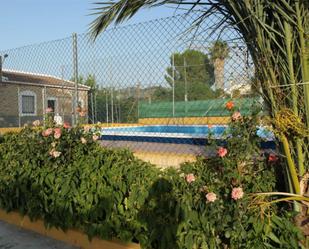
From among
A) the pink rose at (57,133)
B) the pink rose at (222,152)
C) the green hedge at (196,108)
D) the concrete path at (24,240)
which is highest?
the green hedge at (196,108)

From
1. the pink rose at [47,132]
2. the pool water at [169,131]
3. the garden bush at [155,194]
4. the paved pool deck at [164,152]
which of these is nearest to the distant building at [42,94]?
the pool water at [169,131]

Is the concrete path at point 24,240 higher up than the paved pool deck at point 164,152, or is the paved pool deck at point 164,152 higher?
the paved pool deck at point 164,152

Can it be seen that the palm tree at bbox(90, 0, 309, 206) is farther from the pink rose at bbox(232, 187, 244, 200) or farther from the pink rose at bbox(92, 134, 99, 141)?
the pink rose at bbox(92, 134, 99, 141)

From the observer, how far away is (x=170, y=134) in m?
6.07

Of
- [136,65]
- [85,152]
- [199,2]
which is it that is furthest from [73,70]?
[199,2]

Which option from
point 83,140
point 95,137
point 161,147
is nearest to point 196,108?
point 161,147

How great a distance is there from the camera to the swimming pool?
3.85 meters

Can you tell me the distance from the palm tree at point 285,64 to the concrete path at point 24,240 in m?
2.27

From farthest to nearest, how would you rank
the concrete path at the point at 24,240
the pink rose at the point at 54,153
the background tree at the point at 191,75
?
the pink rose at the point at 54,153 → the background tree at the point at 191,75 → the concrete path at the point at 24,240

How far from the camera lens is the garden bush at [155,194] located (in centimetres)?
289

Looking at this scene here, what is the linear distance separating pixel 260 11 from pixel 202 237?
1.66 m

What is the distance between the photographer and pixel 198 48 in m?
3.68

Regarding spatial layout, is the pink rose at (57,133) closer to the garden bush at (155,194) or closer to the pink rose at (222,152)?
the garden bush at (155,194)

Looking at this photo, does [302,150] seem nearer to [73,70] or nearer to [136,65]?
[136,65]
